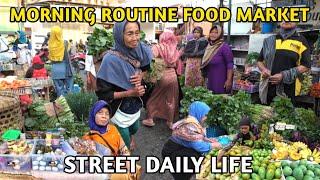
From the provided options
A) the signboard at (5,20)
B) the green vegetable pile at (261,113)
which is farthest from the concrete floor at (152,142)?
the signboard at (5,20)

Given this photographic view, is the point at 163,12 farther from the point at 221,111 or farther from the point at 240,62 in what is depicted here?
the point at 240,62

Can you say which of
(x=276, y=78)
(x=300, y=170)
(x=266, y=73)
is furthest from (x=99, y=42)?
(x=300, y=170)

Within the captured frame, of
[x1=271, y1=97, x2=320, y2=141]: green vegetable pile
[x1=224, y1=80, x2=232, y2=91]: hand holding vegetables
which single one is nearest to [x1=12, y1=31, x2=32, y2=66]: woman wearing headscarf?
[x1=224, y1=80, x2=232, y2=91]: hand holding vegetables

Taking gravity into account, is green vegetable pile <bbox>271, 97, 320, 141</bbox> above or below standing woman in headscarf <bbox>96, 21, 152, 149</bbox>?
below

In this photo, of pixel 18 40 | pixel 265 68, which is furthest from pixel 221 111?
pixel 18 40

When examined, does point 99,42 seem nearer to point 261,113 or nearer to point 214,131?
point 214,131

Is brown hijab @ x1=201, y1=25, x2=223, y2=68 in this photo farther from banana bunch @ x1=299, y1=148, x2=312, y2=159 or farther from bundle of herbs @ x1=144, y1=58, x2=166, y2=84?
banana bunch @ x1=299, y1=148, x2=312, y2=159

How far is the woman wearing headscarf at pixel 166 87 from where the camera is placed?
5713 mm

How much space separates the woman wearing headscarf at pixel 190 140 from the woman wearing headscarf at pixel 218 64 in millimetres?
2054

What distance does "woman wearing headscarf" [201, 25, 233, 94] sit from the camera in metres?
5.30

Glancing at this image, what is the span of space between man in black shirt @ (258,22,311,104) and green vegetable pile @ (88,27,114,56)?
2276 millimetres

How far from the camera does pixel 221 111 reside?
4727mm

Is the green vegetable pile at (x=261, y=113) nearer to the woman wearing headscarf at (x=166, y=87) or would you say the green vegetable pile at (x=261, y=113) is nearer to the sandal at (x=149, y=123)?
the woman wearing headscarf at (x=166, y=87)

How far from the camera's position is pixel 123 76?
3.20m
